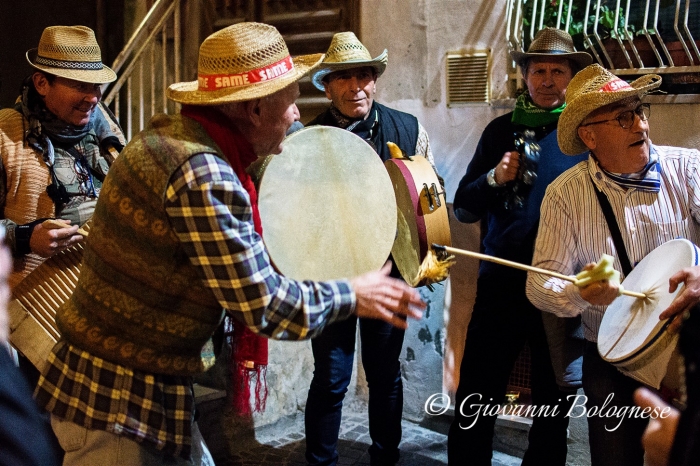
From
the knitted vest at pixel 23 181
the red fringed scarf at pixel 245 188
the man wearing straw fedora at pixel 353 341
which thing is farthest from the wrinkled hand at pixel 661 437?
the knitted vest at pixel 23 181

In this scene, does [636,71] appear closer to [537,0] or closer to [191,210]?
[537,0]

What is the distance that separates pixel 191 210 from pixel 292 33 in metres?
3.84

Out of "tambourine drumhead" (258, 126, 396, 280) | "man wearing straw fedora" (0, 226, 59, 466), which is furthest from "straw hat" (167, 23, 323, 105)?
"man wearing straw fedora" (0, 226, 59, 466)

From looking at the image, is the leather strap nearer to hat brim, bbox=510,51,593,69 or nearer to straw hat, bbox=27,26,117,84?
hat brim, bbox=510,51,593,69

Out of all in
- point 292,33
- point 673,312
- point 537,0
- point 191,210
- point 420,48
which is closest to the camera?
point 191,210

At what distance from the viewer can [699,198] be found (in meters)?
2.92

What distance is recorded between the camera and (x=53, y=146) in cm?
348

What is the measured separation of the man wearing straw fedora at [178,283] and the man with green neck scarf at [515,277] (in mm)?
1621

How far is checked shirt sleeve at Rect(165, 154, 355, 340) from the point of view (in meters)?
1.95

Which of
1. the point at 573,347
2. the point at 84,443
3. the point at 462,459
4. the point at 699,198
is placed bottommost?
the point at 462,459

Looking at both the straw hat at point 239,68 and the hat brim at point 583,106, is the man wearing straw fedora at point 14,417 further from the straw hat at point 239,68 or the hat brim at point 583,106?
the hat brim at point 583,106

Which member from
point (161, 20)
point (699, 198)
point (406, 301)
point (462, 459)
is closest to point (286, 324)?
point (406, 301)

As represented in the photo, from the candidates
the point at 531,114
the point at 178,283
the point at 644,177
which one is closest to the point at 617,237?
the point at 644,177

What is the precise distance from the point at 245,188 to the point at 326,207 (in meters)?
0.62
